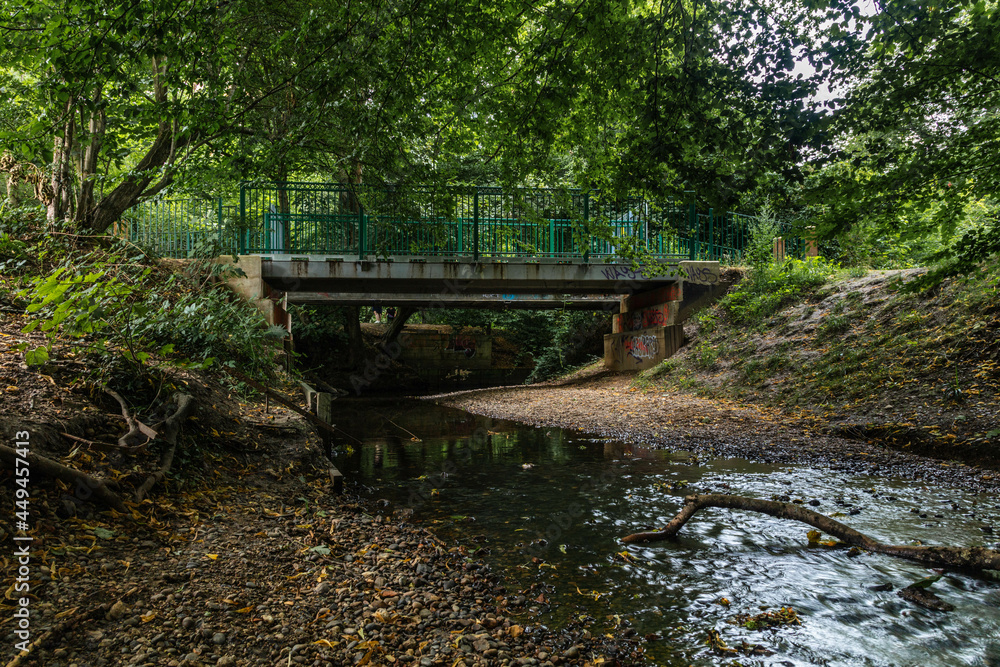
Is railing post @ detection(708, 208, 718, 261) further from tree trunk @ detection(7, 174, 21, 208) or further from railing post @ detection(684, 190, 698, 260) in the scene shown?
tree trunk @ detection(7, 174, 21, 208)

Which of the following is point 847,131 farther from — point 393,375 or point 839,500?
point 393,375

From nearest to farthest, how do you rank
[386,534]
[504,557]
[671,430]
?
[504,557]
[386,534]
[671,430]

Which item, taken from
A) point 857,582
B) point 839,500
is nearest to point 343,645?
point 857,582

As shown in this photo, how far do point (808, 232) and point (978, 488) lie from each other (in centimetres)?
321

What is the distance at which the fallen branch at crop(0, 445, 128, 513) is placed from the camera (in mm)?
3418

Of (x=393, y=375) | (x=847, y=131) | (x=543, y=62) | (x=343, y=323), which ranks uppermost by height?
(x=543, y=62)

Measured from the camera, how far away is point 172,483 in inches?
176

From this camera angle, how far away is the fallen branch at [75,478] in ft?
11.2

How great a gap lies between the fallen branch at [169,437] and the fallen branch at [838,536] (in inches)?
150

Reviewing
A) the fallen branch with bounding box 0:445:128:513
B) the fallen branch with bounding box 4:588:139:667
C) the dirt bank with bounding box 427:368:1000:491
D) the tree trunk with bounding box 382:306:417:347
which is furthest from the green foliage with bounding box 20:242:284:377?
the tree trunk with bounding box 382:306:417:347

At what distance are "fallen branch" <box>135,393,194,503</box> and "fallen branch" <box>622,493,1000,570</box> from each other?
150 inches

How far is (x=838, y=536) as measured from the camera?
163 inches

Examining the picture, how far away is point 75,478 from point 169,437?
3.68 ft

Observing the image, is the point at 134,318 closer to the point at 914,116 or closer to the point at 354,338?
the point at 914,116
